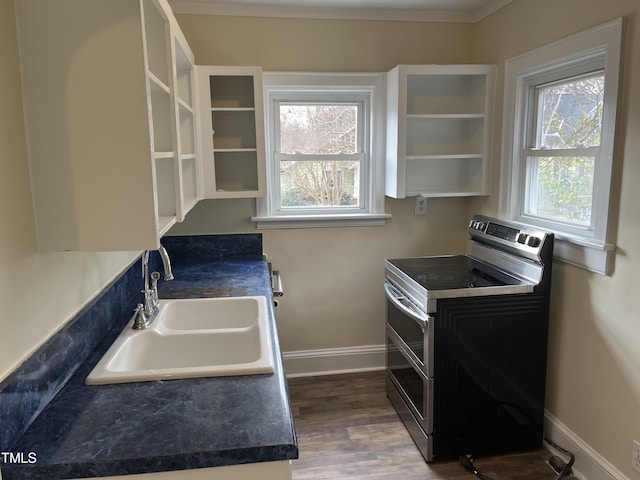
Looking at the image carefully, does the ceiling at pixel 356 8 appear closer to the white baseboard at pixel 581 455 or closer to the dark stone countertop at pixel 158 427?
the dark stone countertop at pixel 158 427

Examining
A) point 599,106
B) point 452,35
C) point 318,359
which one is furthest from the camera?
point 318,359

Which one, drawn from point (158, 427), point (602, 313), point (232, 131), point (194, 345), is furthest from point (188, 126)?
point (602, 313)

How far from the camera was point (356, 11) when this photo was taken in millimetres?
2854

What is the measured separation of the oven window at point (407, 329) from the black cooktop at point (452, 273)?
0.23m

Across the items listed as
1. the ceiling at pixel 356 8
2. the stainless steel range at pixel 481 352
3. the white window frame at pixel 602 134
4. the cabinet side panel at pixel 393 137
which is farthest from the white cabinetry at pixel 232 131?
the white window frame at pixel 602 134

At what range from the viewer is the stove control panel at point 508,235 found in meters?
2.22

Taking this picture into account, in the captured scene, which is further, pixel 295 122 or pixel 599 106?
pixel 295 122

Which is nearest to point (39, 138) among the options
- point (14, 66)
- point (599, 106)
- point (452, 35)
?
point (14, 66)

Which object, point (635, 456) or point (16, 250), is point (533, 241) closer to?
point (635, 456)

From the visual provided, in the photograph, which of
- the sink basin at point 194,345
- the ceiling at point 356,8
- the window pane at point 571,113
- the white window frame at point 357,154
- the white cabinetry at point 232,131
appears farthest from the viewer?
the white window frame at point 357,154

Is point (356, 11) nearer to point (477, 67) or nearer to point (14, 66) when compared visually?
point (477, 67)

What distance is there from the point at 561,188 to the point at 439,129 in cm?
94

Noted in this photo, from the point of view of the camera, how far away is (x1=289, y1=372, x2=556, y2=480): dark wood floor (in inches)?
87.2

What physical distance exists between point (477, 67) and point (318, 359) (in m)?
2.09
